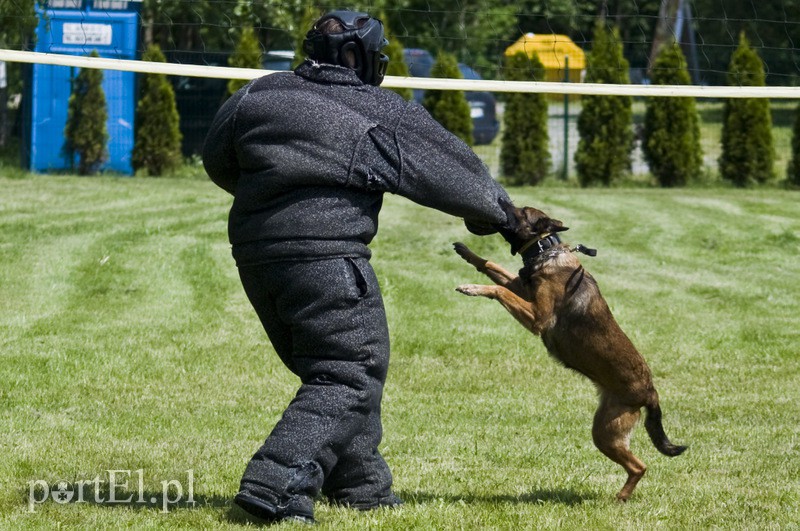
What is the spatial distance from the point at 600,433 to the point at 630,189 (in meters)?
13.7

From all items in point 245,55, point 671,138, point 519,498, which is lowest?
point 519,498

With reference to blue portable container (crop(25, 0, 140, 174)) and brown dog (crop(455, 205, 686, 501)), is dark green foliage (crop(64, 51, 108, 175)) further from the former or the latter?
brown dog (crop(455, 205, 686, 501))

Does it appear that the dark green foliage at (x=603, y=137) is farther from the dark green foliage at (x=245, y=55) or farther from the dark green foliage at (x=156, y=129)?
the dark green foliage at (x=156, y=129)

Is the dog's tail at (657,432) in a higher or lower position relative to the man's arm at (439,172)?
lower

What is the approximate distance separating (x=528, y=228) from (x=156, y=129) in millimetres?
14102

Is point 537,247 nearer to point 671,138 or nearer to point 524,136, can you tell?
point 524,136

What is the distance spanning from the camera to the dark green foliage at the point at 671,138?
62.6ft

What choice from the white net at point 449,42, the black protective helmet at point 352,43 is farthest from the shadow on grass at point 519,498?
the white net at point 449,42

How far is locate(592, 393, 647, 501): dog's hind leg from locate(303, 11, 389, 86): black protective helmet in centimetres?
193

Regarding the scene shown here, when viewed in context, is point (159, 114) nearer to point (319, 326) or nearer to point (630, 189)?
point (630, 189)

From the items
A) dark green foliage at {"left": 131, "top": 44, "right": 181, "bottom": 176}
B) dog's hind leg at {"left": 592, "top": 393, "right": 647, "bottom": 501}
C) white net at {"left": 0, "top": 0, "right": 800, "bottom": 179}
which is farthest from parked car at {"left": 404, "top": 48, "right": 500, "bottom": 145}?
dog's hind leg at {"left": 592, "top": 393, "right": 647, "bottom": 501}

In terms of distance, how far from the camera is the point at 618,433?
5.35 meters

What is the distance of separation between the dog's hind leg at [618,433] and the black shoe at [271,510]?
149cm

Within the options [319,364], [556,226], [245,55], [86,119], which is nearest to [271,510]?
[319,364]
